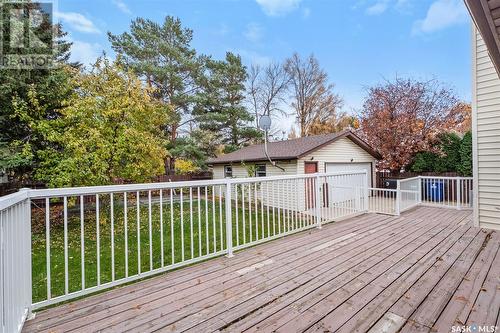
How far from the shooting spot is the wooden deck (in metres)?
1.88

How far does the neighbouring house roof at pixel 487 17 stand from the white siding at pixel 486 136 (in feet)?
10.5

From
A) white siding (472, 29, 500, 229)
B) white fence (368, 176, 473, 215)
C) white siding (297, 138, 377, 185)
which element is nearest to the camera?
white siding (472, 29, 500, 229)

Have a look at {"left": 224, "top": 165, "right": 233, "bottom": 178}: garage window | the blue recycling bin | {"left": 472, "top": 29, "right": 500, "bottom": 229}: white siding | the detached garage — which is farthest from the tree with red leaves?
{"left": 224, "top": 165, "right": 233, "bottom": 178}: garage window

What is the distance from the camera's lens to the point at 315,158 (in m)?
9.66

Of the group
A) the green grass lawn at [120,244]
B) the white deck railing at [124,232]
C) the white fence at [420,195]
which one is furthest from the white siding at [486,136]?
the green grass lawn at [120,244]

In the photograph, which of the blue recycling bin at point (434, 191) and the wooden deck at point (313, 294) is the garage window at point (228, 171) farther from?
the wooden deck at point (313, 294)

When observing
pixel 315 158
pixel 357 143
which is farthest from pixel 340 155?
pixel 315 158

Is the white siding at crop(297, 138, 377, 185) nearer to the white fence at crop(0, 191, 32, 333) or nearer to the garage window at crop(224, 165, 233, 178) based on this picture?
the garage window at crop(224, 165, 233, 178)

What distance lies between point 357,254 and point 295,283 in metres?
1.27

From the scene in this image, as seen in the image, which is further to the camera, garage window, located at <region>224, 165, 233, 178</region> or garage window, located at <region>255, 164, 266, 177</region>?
garage window, located at <region>224, 165, 233, 178</region>

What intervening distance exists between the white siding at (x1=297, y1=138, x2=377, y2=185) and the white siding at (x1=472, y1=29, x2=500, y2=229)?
5.13 m

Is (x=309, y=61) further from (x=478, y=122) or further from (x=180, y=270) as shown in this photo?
(x=180, y=270)

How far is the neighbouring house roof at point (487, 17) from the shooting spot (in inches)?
64.9

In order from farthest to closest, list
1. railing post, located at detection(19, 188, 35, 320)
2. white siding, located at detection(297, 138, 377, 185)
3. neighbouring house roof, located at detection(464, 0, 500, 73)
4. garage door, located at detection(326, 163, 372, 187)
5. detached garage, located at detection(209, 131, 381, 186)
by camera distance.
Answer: garage door, located at detection(326, 163, 372, 187) → white siding, located at detection(297, 138, 377, 185) → detached garage, located at detection(209, 131, 381, 186) → railing post, located at detection(19, 188, 35, 320) → neighbouring house roof, located at detection(464, 0, 500, 73)
